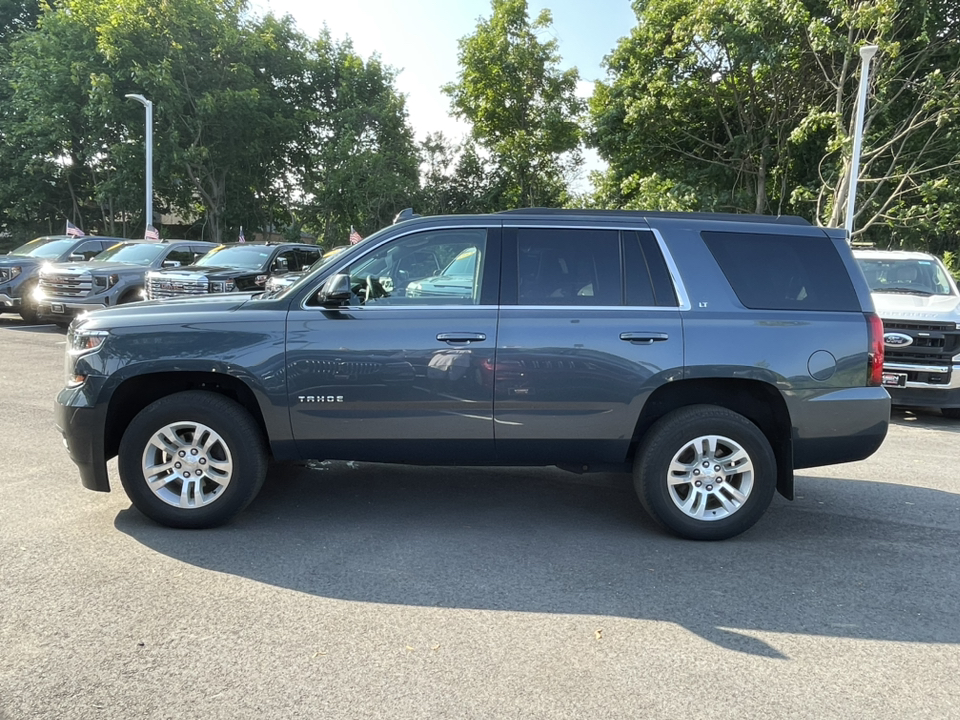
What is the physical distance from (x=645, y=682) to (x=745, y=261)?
2.69 meters

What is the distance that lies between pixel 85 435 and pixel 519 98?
27729 millimetres

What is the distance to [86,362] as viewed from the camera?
14.7 ft

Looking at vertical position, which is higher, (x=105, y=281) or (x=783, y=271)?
(x=105, y=281)

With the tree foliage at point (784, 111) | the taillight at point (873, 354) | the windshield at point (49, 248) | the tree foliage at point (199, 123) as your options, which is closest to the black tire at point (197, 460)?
the taillight at point (873, 354)

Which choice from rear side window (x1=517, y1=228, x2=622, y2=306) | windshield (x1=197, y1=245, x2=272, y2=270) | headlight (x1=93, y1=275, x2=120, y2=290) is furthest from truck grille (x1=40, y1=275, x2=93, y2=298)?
rear side window (x1=517, y1=228, x2=622, y2=306)

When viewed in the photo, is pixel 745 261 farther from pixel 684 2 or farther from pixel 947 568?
pixel 684 2

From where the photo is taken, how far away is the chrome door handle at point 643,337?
4473 millimetres

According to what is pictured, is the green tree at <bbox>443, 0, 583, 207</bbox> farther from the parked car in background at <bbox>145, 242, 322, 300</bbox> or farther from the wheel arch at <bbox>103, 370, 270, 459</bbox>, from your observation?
the wheel arch at <bbox>103, 370, 270, 459</bbox>

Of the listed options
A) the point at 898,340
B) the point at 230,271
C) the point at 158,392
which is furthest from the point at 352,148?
the point at 158,392

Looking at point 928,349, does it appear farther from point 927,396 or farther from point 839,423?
point 839,423

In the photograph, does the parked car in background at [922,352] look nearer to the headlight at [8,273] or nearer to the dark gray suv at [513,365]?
the dark gray suv at [513,365]

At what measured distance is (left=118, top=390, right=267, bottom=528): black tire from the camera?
4.46 meters

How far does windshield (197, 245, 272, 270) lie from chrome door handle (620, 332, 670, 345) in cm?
1052

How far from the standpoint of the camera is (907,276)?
9703mm
